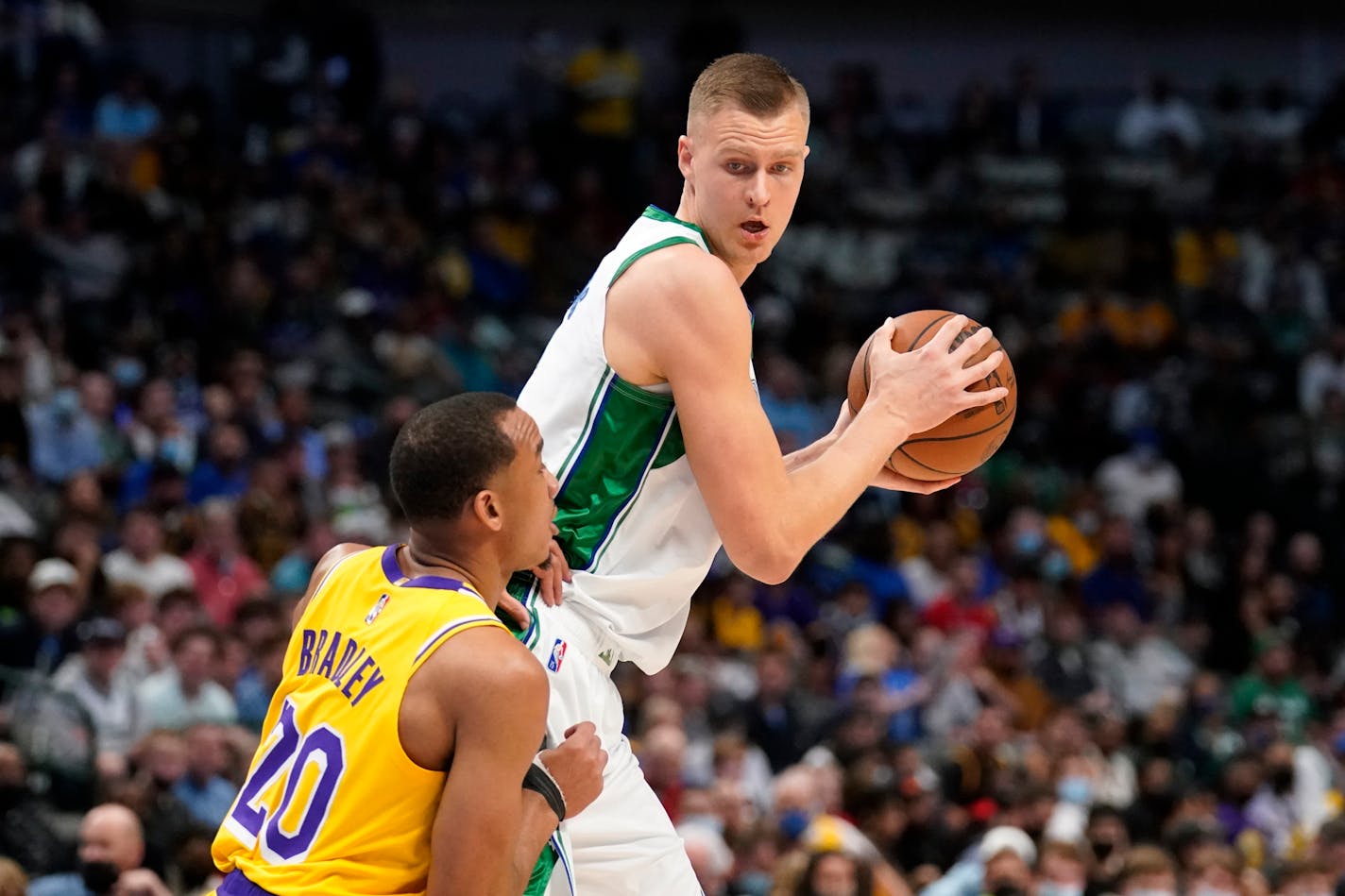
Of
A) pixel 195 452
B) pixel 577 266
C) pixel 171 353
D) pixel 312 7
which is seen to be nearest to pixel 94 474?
pixel 195 452

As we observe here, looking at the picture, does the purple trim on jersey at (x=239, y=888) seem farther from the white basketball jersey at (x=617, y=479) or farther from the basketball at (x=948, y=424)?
the basketball at (x=948, y=424)

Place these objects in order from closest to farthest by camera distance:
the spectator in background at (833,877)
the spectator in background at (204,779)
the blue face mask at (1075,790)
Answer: the spectator in background at (833,877), the spectator in background at (204,779), the blue face mask at (1075,790)

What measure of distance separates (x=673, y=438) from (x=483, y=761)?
0.94 metres

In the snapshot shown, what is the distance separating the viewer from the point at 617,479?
3680mm

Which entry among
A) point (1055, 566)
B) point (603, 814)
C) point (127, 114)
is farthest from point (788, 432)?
point (603, 814)

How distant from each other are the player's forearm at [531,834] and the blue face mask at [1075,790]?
7461mm

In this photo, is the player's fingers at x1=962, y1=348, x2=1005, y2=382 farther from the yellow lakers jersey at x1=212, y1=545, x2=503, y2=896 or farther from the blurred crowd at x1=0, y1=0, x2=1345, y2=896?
the blurred crowd at x1=0, y1=0, x2=1345, y2=896

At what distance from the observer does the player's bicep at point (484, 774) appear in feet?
9.76

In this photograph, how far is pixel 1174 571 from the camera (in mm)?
14148

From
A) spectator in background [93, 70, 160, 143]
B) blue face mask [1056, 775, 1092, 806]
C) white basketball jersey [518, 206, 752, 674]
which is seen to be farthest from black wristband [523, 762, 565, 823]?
spectator in background [93, 70, 160, 143]

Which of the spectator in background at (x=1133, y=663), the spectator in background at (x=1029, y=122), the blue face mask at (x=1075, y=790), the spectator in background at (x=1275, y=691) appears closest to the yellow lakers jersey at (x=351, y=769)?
the blue face mask at (x=1075, y=790)

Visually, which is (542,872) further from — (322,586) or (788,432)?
(788,432)

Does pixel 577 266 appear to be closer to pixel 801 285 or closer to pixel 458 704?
pixel 801 285

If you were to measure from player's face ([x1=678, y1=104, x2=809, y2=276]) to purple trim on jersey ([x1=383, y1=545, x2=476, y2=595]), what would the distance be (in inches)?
40.1
